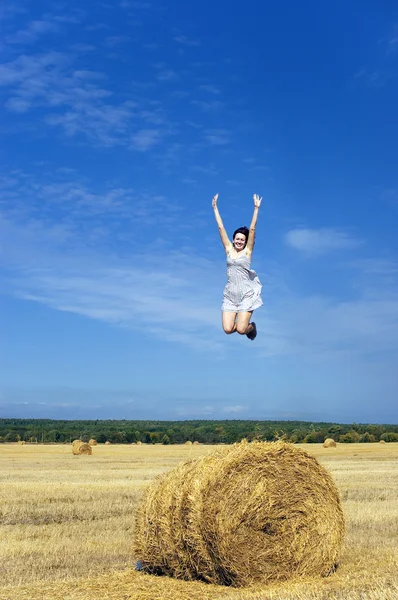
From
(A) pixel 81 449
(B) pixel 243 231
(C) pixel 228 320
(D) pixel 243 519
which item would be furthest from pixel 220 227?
(A) pixel 81 449

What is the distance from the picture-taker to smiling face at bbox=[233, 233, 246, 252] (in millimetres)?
7430

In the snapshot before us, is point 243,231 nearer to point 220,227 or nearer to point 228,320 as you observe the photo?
point 220,227

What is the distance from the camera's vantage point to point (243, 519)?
895 centimetres

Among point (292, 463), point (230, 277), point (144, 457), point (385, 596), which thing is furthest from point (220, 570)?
point (144, 457)

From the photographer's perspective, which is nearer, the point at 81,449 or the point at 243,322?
the point at 243,322

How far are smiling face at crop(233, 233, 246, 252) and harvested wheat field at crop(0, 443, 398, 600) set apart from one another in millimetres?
3465

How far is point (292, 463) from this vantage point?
387 inches

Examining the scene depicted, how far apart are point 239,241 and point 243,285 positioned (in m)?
0.44

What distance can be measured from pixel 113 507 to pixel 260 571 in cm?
594

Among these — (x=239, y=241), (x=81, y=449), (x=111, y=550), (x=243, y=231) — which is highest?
(x=243, y=231)

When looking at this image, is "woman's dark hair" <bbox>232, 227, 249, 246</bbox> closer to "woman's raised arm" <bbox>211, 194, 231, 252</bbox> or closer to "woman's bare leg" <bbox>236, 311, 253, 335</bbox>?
"woman's raised arm" <bbox>211, 194, 231, 252</bbox>

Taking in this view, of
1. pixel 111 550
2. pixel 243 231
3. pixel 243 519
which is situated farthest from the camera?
pixel 111 550

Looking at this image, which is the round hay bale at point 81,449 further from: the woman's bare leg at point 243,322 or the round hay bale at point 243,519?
the woman's bare leg at point 243,322

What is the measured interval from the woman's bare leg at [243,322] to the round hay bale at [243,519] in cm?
236
